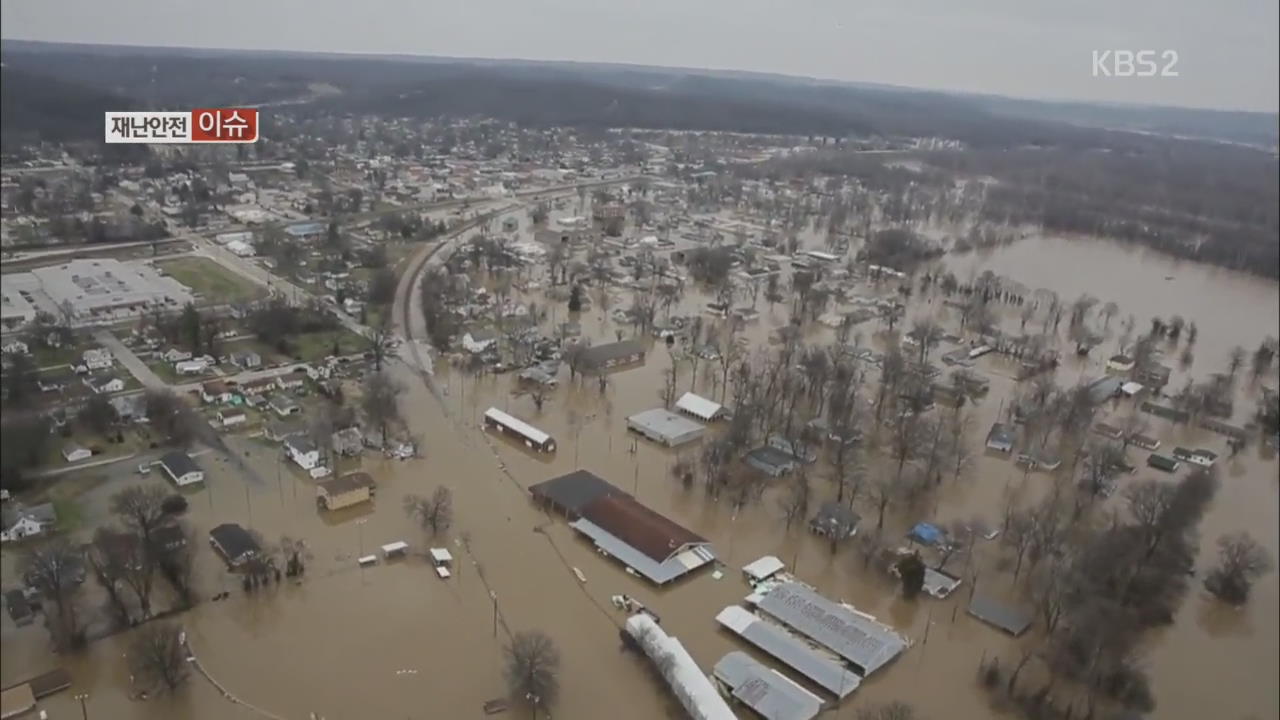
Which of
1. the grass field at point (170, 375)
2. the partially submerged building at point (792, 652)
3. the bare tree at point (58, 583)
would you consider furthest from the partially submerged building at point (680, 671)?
the grass field at point (170, 375)

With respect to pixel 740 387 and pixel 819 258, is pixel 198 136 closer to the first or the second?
pixel 740 387

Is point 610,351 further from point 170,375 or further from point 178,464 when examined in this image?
point 178,464

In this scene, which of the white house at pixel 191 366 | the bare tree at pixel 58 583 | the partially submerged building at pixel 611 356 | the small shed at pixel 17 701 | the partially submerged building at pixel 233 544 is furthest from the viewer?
the partially submerged building at pixel 611 356

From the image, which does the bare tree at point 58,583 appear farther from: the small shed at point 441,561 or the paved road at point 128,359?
the paved road at point 128,359

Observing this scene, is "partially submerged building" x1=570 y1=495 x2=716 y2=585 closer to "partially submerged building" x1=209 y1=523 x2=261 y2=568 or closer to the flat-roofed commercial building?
"partially submerged building" x1=209 y1=523 x2=261 y2=568

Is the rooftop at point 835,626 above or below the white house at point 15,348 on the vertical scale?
below

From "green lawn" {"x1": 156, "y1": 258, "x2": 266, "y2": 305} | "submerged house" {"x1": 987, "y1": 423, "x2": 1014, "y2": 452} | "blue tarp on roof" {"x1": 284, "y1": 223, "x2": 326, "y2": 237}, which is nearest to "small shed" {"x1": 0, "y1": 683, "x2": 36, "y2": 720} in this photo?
"green lawn" {"x1": 156, "y1": 258, "x2": 266, "y2": 305}

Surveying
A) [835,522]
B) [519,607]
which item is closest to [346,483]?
[519,607]
